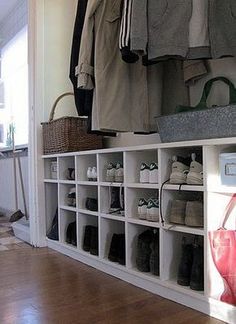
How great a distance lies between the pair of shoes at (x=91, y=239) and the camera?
2.05 meters

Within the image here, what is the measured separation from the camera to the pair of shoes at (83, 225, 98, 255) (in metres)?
2.05

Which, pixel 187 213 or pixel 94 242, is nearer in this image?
pixel 187 213

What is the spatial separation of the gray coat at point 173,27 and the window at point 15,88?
2.46 metres

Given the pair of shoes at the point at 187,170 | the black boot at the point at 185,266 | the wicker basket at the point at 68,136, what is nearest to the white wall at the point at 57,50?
the wicker basket at the point at 68,136

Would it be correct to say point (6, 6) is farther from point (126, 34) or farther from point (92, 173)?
point (126, 34)

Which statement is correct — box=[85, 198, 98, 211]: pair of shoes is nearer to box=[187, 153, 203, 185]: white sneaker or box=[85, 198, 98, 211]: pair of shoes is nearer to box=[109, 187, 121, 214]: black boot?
box=[109, 187, 121, 214]: black boot

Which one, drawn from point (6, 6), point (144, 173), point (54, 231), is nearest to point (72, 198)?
point (54, 231)

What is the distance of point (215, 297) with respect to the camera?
1361 millimetres

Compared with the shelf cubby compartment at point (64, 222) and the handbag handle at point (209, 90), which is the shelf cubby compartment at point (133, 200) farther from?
the shelf cubby compartment at point (64, 222)

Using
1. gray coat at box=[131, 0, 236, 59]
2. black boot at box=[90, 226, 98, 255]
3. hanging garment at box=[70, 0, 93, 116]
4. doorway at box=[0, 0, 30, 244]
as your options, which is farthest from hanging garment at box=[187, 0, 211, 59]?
doorway at box=[0, 0, 30, 244]

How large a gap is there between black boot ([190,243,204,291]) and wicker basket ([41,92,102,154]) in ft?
3.86

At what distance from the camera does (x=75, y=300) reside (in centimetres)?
154

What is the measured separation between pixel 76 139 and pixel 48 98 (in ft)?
1.58

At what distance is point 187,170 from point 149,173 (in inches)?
8.7
